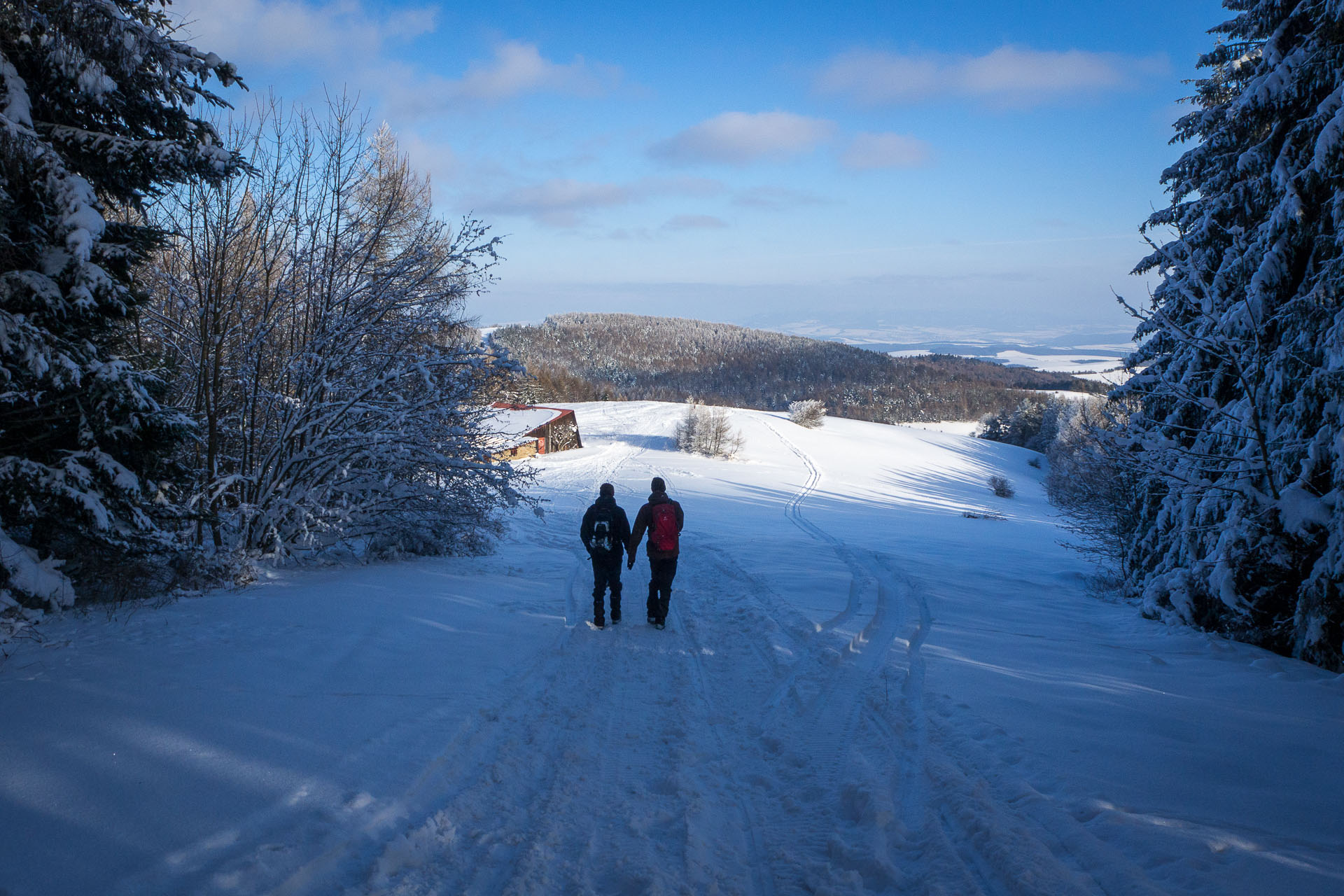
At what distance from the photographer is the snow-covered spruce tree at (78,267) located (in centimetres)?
543

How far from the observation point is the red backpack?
7973 mm

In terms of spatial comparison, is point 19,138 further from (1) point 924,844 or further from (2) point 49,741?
(1) point 924,844

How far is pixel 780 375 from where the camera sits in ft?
533

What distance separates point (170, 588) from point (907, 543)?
14.8 meters

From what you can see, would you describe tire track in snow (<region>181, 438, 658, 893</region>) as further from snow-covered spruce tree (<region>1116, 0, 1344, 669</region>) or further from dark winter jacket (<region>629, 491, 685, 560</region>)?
snow-covered spruce tree (<region>1116, 0, 1344, 669</region>)

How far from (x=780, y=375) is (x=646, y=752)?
530 ft

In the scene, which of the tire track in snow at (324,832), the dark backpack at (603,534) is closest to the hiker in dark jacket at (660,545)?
the dark backpack at (603,534)

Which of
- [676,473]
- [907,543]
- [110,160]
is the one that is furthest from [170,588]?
[676,473]

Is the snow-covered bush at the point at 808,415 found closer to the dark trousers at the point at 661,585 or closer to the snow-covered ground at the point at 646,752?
the snow-covered ground at the point at 646,752

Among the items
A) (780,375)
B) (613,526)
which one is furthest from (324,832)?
(780,375)

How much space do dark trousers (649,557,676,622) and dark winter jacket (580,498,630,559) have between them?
1.46ft

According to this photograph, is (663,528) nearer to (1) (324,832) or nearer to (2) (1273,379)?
(1) (324,832)

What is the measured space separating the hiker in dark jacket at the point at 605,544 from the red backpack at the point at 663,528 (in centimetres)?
Result: 33

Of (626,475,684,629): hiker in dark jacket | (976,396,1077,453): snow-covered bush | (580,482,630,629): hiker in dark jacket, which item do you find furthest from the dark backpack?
(976,396,1077,453): snow-covered bush
